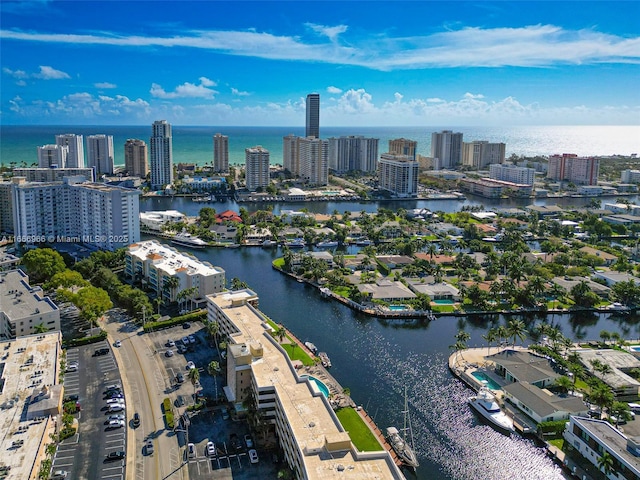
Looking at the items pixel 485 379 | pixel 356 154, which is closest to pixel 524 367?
pixel 485 379

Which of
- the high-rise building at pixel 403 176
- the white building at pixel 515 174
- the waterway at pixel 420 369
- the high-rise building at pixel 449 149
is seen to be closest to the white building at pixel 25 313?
the waterway at pixel 420 369

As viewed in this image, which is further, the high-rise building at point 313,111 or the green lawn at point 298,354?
the high-rise building at point 313,111

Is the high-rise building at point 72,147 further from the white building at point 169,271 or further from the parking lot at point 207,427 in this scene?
the parking lot at point 207,427

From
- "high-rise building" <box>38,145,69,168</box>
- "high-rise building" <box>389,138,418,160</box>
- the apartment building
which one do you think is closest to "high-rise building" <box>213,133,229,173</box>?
"high-rise building" <box>389,138,418,160</box>

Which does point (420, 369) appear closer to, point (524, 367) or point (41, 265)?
point (524, 367)

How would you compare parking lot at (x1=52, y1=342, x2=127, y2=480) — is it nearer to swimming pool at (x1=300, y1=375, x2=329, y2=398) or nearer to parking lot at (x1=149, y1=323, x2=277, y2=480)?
parking lot at (x1=149, y1=323, x2=277, y2=480)

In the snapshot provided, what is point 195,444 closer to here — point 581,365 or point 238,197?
point 581,365
